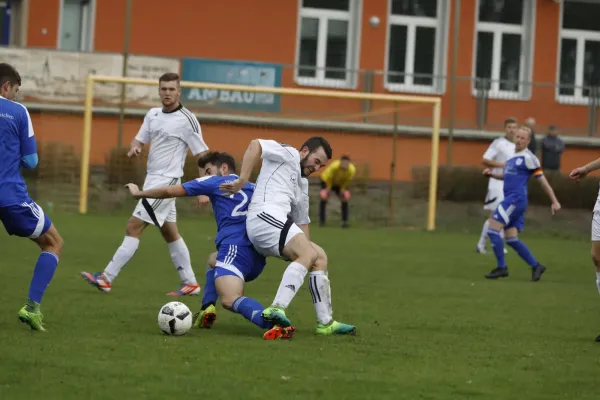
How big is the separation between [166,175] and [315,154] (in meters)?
3.45

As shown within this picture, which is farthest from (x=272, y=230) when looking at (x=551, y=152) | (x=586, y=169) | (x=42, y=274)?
(x=551, y=152)

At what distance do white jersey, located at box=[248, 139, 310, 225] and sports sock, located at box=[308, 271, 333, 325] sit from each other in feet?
1.72

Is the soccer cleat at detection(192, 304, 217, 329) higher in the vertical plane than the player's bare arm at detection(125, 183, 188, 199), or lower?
lower

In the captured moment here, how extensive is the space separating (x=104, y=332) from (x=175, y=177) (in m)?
3.61

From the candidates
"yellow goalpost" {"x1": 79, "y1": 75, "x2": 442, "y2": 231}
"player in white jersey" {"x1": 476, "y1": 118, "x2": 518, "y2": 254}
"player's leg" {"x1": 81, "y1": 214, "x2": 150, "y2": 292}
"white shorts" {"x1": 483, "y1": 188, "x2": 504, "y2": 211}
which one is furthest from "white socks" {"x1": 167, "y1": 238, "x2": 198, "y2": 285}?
"yellow goalpost" {"x1": 79, "y1": 75, "x2": 442, "y2": 231}

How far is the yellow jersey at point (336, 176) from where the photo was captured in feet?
79.2

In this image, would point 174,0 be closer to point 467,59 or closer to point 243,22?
point 243,22

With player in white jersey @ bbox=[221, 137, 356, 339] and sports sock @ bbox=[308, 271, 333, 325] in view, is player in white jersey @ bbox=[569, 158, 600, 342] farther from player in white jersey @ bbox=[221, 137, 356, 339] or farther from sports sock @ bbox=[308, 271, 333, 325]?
sports sock @ bbox=[308, 271, 333, 325]

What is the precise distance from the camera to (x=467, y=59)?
102 feet

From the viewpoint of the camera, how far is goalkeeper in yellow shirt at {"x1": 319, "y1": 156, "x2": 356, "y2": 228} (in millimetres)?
24141

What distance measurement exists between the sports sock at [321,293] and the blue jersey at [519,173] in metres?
6.74

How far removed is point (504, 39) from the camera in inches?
1254

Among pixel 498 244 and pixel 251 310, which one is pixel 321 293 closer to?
pixel 251 310

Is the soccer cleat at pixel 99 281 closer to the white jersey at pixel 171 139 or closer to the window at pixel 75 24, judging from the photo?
the white jersey at pixel 171 139
